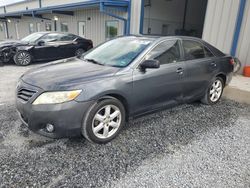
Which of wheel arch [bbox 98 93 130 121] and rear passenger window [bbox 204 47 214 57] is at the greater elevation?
rear passenger window [bbox 204 47 214 57]

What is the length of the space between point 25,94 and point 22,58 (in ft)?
21.1

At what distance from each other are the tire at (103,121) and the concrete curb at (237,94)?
3383mm

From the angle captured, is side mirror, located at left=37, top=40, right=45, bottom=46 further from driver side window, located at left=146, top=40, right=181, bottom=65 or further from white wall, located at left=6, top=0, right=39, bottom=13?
white wall, located at left=6, top=0, right=39, bottom=13

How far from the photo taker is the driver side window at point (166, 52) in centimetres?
315

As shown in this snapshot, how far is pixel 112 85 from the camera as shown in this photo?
2.63m

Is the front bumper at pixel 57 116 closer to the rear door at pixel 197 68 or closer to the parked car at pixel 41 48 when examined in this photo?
the rear door at pixel 197 68

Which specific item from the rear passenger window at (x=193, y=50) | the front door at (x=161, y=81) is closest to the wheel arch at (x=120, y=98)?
the front door at (x=161, y=81)

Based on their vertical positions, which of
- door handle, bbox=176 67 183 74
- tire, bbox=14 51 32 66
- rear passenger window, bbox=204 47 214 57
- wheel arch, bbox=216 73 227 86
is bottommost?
tire, bbox=14 51 32 66

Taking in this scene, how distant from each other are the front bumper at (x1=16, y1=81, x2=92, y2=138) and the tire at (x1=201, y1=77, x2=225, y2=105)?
2809 mm

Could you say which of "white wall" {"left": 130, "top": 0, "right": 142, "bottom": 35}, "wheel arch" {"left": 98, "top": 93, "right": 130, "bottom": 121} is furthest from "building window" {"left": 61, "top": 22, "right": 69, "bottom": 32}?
"wheel arch" {"left": 98, "top": 93, "right": 130, "bottom": 121}

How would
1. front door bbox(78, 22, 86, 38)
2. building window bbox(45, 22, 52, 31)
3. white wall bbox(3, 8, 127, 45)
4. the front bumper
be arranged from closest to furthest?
the front bumper → white wall bbox(3, 8, 127, 45) → front door bbox(78, 22, 86, 38) → building window bbox(45, 22, 52, 31)

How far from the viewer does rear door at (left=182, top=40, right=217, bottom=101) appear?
3.62 metres

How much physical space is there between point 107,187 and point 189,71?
246 centimetres

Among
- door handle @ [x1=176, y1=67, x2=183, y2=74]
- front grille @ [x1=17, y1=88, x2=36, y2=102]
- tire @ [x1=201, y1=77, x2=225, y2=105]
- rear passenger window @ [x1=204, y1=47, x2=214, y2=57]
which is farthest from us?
tire @ [x1=201, y1=77, x2=225, y2=105]
